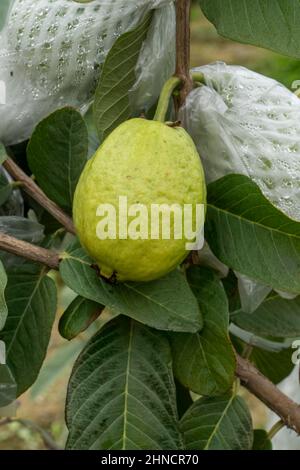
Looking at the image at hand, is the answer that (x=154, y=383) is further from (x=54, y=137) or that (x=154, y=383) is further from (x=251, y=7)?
(x=251, y=7)

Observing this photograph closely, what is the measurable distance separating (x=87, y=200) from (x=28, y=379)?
30 centimetres

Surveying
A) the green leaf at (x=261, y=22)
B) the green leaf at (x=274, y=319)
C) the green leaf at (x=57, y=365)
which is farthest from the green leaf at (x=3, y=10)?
the green leaf at (x=57, y=365)

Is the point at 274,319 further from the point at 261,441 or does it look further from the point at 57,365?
the point at 57,365

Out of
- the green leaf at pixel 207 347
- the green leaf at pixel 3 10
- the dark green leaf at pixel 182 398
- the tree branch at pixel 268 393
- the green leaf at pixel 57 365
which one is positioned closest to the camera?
the green leaf at pixel 3 10

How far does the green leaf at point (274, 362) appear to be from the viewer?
1.48m

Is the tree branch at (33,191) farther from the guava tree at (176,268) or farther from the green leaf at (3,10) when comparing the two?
the green leaf at (3,10)

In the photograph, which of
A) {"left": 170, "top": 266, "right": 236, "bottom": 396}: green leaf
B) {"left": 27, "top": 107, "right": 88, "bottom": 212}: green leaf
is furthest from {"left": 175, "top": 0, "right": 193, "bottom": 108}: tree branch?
{"left": 170, "top": 266, "right": 236, "bottom": 396}: green leaf

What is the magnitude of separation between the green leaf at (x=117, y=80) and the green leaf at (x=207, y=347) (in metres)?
0.23

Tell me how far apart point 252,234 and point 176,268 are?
0.10m

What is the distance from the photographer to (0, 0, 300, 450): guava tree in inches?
39.6

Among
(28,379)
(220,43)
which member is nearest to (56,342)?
(28,379)

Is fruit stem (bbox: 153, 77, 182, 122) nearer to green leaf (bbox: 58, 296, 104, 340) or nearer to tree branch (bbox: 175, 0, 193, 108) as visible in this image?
tree branch (bbox: 175, 0, 193, 108)

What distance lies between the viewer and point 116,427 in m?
1.06

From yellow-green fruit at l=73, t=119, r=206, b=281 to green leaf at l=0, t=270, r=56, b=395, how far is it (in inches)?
7.2
